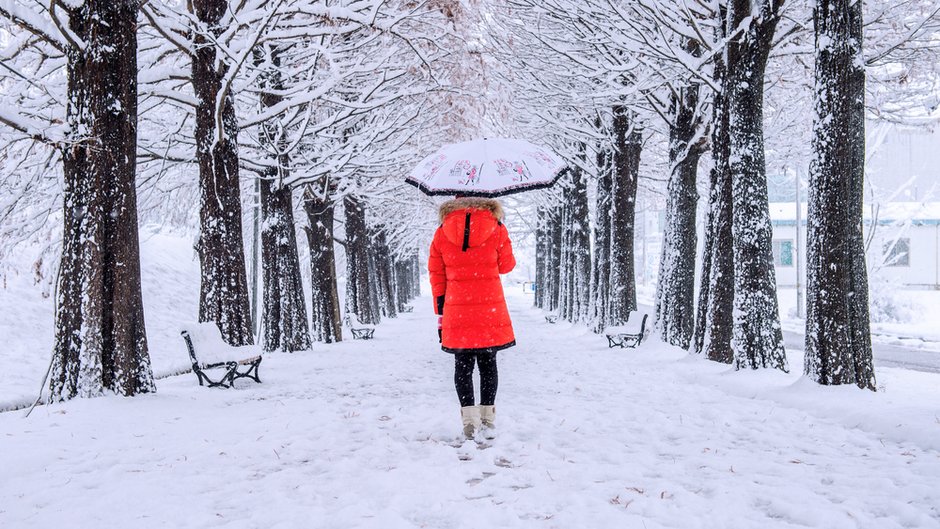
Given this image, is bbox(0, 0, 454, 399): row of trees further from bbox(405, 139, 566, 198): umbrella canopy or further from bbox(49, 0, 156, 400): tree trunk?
bbox(405, 139, 566, 198): umbrella canopy

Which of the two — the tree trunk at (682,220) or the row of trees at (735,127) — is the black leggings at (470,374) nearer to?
the row of trees at (735,127)

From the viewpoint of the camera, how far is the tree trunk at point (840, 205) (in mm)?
6340

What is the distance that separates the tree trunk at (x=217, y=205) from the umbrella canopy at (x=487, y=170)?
15.6 ft

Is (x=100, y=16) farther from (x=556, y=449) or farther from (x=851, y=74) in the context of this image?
(x=851, y=74)

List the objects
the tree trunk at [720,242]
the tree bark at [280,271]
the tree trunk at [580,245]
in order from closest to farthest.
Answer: the tree trunk at [720,242]
the tree bark at [280,271]
the tree trunk at [580,245]

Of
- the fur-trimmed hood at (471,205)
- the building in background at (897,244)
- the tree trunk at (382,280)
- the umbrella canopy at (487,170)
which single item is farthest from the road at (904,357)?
the tree trunk at (382,280)

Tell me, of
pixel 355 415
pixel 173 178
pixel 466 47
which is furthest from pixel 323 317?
pixel 355 415

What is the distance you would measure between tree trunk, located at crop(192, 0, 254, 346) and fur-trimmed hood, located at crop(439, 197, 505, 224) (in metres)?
5.30

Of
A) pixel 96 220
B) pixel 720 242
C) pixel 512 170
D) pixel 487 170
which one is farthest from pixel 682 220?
pixel 96 220

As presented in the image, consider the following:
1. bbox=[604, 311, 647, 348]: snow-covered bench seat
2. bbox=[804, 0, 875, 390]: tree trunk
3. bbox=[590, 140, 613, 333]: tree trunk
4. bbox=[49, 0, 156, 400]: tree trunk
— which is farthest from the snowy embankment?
bbox=[804, 0, 875, 390]: tree trunk

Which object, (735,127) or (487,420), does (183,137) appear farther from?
(735,127)

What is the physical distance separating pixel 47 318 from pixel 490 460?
72.2 ft

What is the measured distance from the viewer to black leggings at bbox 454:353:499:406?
5039mm

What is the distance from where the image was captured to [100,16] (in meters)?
6.45
